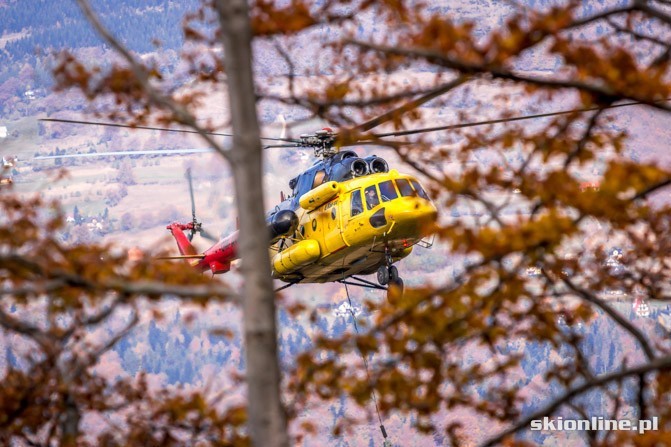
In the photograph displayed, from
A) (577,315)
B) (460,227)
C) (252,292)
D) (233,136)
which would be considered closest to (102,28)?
(233,136)

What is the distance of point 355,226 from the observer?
74.4ft

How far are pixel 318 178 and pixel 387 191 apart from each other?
2.01 metres

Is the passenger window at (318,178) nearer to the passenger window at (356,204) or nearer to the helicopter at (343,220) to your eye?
the helicopter at (343,220)

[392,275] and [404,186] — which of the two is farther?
[392,275]

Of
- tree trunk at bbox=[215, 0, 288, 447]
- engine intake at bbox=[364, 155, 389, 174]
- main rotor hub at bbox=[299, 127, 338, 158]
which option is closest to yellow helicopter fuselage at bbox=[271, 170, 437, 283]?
engine intake at bbox=[364, 155, 389, 174]

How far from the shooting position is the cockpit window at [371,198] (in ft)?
73.6

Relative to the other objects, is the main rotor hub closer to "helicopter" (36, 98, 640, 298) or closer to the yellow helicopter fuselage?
"helicopter" (36, 98, 640, 298)

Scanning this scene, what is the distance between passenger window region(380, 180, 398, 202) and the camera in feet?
73.5

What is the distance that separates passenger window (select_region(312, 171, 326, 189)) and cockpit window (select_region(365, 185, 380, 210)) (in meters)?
1.61

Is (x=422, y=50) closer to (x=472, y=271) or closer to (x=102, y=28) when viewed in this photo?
(x=472, y=271)

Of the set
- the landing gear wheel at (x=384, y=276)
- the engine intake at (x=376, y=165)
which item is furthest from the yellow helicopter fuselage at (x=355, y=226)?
the engine intake at (x=376, y=165)

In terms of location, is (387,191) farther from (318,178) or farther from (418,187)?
(318,178)

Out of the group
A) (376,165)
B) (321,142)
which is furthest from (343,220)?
(321,142)

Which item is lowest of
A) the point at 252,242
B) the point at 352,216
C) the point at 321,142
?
the point at 252,242
